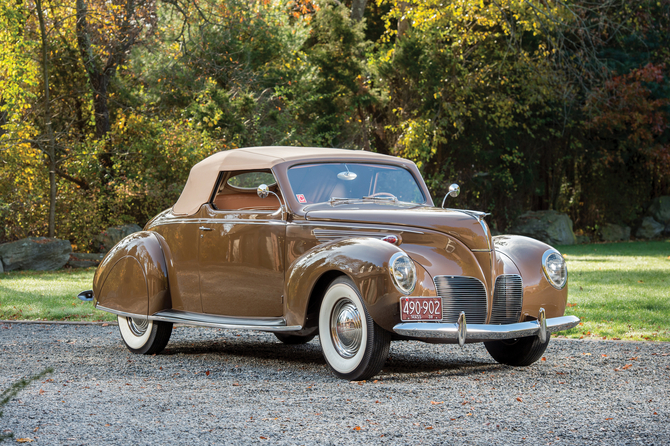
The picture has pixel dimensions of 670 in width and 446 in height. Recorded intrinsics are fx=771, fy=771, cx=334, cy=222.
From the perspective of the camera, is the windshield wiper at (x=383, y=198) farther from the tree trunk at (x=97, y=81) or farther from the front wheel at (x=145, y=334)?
the tree trunk at (x=97, y=81)

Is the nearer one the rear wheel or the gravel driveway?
the gravel driveway

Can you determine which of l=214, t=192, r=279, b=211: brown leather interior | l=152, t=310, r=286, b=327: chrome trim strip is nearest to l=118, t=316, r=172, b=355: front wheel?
l=152, t=310, r=286, b=327: chrome trim strip

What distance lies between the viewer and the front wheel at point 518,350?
6.40 metres

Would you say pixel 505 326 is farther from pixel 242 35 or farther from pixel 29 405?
pixel 242 35

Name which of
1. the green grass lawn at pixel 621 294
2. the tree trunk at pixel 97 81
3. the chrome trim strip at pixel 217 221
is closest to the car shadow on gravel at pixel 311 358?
the chrome trim strip at pixel 217 221

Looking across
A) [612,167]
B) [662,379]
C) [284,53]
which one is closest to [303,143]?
[284,53]

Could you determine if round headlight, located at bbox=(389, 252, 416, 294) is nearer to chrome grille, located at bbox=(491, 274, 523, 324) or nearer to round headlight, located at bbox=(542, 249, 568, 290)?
chrome grille, located at bbox=(491, 274, 523, 324)

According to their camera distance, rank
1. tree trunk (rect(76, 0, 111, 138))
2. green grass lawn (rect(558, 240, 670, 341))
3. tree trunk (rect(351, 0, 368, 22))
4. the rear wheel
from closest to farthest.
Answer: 1. the rear wheel
2. green grass lawn (rect(558, 240, 670, 341))
3. tree trunk (rect(76, 0, 111, 138))
4. tree trunk (rect(351, 0, 368, 22))

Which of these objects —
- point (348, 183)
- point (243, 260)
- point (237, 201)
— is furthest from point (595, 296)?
point (243, 260)

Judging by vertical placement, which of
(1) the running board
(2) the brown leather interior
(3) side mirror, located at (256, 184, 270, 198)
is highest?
(3) side mirror, located at (256, 184, 270, 198)

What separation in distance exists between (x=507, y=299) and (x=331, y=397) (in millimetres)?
1783

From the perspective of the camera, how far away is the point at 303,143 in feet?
65.3

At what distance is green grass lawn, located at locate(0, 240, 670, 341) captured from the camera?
877 centimetres

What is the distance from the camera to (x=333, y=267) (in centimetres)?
573
